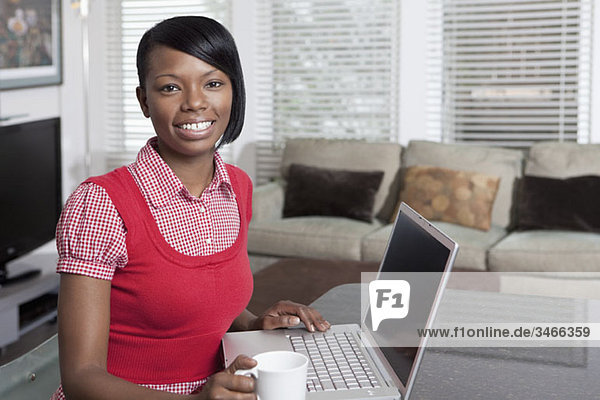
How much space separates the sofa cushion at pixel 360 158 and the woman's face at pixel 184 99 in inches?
123

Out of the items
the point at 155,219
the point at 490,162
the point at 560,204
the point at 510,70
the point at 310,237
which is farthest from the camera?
the point at 510,70

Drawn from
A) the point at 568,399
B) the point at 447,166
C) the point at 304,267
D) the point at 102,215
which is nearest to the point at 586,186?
the point at 447,166

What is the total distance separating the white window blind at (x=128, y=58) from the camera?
524 centimetres

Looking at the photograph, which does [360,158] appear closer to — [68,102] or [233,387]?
[68,102]

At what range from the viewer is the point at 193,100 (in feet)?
4.34

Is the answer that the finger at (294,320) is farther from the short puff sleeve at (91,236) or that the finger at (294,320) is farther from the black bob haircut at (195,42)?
the black bob haircut at (195,42)

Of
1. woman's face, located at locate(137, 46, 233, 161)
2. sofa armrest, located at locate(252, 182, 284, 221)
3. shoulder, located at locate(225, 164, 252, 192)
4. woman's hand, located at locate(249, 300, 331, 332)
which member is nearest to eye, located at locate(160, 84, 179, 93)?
woman's face, located at locate(137, 46, 233, 161)

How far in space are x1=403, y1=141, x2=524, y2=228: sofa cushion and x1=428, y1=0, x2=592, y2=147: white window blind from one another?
38 cm

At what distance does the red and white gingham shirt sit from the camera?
47.5 inches

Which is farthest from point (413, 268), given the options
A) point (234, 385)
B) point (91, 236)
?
point (91, 236)

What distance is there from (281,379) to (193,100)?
0.59 m

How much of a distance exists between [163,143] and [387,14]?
3675 millimetres

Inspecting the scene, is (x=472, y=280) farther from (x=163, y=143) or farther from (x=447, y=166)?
(x=163, y=143)

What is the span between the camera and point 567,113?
4.54 metres
